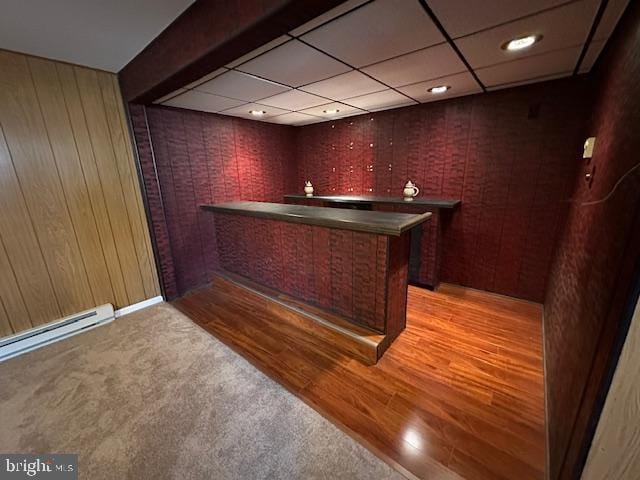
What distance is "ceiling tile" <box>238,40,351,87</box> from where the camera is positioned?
5.27ft

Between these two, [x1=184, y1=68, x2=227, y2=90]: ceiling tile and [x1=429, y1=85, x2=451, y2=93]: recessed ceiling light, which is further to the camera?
[x1=429, y1=85, x2=451, y2=93]: recessed ceiling light

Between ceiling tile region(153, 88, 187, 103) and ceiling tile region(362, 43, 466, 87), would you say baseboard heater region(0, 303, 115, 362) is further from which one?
ceiling tile region(362, 43, 466, 87)

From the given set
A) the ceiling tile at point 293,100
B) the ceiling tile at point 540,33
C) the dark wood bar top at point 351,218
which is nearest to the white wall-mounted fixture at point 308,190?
the ceiling tile at point 293,100

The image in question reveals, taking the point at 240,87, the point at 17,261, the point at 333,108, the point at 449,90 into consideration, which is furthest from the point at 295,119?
the point at 17,261

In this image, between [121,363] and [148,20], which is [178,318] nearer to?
[121,363]

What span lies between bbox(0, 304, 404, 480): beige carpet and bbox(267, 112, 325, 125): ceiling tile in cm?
291

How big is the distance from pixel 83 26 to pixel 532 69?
10.3 feet

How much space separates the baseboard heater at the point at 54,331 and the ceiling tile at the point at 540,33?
3.61 metres

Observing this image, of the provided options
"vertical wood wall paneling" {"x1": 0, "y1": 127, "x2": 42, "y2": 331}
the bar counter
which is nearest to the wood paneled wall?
"vertical wood wall paneling" {"x1": 0, "y1": 127, "x2": 42, "y2": 331}

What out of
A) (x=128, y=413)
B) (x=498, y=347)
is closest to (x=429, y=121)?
(x=498, y=347)

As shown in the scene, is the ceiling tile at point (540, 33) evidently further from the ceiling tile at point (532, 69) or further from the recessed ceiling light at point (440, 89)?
the recessed ceiling light at point (440, 89)

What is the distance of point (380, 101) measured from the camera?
9.21 ft

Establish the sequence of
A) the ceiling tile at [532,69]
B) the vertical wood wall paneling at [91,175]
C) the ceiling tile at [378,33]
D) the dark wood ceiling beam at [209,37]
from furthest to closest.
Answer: the vertical wood wall paneling at [91,175]
the ceiling tile at [532,69]
the ceiling tile at [378,33]
the dark wood ceiling beam at [209,37]

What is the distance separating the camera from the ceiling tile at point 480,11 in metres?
1.16
